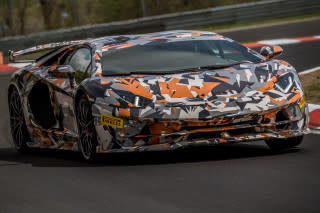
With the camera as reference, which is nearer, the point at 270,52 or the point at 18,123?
the point at 270,52

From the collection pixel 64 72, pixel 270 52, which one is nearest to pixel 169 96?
pixel 64 72

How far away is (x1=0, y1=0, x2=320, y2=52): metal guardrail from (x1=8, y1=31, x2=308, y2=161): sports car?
13.8 meters

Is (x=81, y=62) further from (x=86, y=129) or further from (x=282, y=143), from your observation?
(x=282, y=143)

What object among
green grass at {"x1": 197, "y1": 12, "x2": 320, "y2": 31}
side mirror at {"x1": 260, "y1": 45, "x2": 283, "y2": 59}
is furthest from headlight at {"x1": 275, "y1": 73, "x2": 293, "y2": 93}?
green grass at {"x1": 197, "y1": 12, "x2": 320, "y2": 31}

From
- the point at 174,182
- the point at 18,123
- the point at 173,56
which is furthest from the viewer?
the point at 18,123

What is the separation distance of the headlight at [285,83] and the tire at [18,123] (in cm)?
333

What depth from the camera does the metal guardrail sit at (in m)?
22.0

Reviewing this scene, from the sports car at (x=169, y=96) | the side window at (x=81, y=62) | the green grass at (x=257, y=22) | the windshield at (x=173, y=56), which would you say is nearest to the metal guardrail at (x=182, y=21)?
the green grass at (x=257, y=22)

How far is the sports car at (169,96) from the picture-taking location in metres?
6.36

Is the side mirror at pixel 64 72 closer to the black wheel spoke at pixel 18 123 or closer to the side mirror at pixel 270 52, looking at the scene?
the black wheel spoke at pixel 18 123

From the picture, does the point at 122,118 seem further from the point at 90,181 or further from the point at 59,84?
the point at 59,84

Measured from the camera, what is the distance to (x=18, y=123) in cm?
898

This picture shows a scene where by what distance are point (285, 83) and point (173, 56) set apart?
1.17 metres

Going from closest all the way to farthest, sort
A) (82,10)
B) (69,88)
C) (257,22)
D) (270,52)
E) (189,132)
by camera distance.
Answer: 1. (189,132)
2. (69,88)
3. (270,52)
4. (257,22)
5. (82,10)
